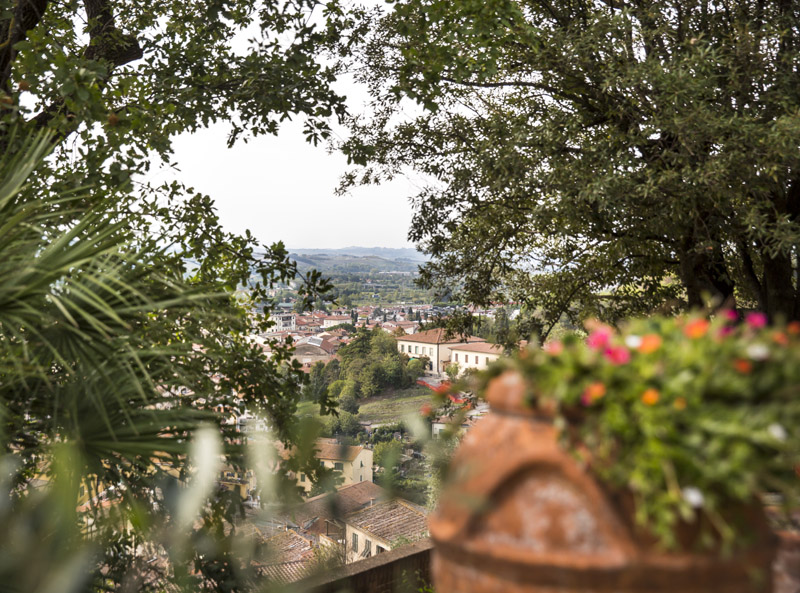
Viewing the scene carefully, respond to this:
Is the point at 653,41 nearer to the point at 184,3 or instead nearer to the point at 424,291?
the point at 424,291

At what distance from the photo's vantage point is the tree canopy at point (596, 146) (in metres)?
4.54

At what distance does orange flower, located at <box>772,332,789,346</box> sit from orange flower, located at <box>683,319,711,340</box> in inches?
4.0

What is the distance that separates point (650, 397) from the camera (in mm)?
1010

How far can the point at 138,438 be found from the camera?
218 centimetres

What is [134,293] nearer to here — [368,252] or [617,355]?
[617,355]

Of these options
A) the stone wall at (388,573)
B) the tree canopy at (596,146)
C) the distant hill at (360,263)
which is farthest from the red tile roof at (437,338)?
the stone wall at (388,573)

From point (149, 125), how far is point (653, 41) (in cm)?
394

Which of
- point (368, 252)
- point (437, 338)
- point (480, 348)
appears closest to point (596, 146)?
point (480, 348)

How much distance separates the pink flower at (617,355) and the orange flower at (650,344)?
2 centimetres

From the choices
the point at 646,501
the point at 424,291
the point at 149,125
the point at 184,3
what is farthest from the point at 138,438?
the point at 424,291

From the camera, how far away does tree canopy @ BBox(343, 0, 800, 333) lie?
4.54 meters

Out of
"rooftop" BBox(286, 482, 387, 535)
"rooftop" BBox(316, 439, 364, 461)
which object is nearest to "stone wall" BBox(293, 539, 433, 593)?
"rooftop" BBox(286, 482, 387, 535)

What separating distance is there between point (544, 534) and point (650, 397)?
26cm

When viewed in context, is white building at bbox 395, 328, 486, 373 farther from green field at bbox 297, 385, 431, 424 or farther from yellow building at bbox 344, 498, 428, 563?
yellow building at bbox 344, 498, 428, 563
